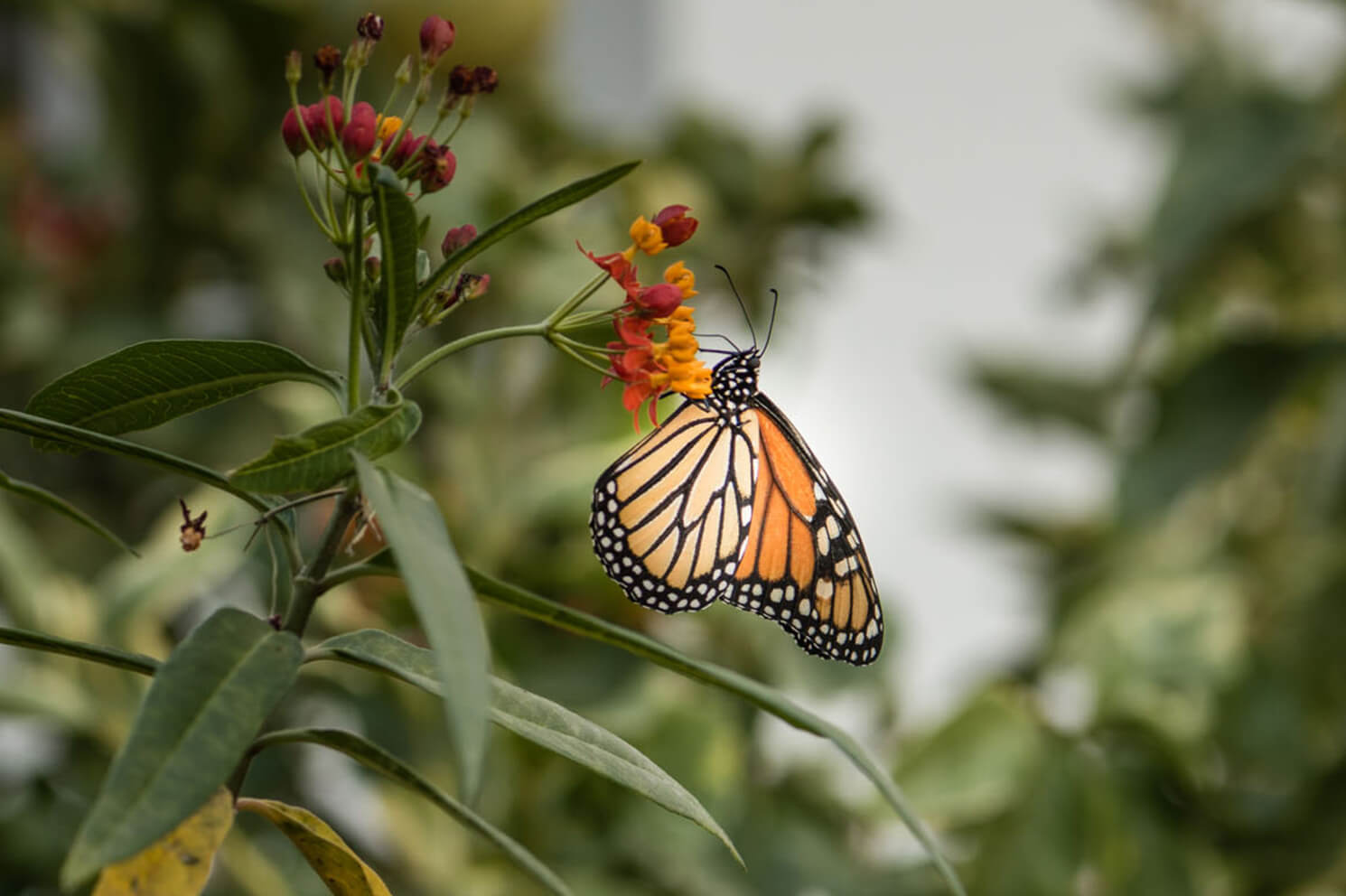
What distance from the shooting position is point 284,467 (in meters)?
0.28

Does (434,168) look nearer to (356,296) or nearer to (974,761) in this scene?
(356,296)

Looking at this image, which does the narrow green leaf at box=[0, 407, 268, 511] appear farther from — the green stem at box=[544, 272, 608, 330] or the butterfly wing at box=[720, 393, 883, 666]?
the butterfly wing at box=[720, 393, 883, 666]

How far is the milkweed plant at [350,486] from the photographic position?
261 millimetres

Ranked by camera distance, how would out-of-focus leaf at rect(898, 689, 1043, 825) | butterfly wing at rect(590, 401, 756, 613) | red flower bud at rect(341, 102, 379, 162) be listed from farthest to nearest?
1. out-of-focus leaf at rect(898, 689, 1043, 825)
2. butterfly wing at rect(590, 401, 756, 613)
3. red flower bud at rect(341, 102, 379, 162)

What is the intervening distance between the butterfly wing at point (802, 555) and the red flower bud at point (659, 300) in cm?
21

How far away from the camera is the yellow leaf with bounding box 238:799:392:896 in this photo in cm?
34

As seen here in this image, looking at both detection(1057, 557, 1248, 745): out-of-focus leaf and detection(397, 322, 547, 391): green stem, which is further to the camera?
detection(1057, 557, 1248, 745): out-of-focus leaf

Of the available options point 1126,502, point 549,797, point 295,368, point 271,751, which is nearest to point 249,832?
point 271,751

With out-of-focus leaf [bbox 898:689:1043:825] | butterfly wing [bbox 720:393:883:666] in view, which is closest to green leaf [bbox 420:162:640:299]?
butterfly wing [bbox 720:393:883:666]

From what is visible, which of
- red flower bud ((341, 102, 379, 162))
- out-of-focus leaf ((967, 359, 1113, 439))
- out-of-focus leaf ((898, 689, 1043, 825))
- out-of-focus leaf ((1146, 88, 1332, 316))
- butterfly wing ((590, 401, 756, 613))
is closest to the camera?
red flower bud ((341, 102, 379, 162))

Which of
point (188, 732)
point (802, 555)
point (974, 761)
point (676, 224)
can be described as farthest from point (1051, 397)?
point (188, 732)

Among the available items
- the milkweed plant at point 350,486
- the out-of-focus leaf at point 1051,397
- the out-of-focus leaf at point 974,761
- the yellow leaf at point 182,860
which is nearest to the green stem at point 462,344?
the milkweed plant at point 350,486

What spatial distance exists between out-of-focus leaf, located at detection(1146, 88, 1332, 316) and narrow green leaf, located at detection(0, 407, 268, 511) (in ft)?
3.70

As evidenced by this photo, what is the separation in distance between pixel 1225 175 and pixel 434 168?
3.75 feet
